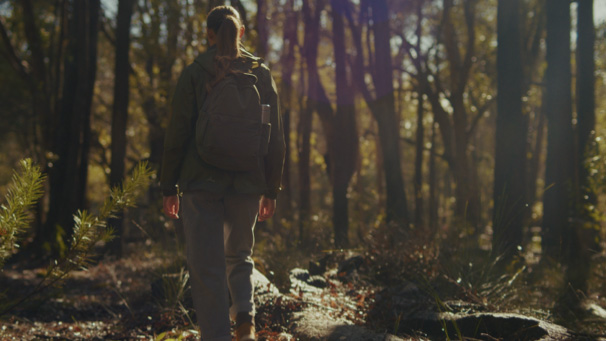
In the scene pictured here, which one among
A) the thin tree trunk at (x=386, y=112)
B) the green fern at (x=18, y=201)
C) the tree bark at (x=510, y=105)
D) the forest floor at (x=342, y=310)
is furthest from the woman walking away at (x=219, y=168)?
the thin tree trunk at (x=386, y=112)

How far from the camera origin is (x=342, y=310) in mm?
4723

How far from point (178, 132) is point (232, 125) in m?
0.35

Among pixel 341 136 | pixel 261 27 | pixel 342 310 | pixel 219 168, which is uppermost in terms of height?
pixel 261 27

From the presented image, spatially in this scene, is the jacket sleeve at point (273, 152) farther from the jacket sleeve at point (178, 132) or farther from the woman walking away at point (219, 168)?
the jacket sleeve at point (178, 132)

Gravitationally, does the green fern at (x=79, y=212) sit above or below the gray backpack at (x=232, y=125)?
below

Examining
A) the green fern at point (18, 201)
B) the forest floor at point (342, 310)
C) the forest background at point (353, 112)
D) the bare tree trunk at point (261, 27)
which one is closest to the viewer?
the green fern at point (18, 201)

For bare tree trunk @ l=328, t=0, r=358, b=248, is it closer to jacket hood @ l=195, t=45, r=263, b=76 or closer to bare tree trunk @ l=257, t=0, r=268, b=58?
bare tree trunk @ l=257, t=0, r=268, b=58

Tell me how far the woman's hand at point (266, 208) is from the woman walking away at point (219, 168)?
19cm

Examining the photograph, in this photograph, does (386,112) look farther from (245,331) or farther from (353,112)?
(245,331)

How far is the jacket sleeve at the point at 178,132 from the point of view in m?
3.25

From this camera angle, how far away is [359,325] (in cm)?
427

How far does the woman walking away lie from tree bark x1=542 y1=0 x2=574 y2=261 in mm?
7333

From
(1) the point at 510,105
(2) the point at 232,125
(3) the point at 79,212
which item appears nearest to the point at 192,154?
(2) the point at 232,125

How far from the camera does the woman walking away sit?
3.16 m
